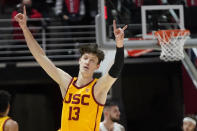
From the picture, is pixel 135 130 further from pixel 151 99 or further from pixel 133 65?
pixel 133 65

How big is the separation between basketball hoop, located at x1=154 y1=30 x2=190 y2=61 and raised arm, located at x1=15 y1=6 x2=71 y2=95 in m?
2.41

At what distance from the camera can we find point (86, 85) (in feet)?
13.1

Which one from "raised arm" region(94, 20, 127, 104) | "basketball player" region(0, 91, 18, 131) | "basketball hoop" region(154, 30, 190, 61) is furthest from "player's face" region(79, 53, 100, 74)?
"basketball hoop" region(154, 30, 190, 61)

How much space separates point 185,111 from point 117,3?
441cm

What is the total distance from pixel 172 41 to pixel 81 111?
105 inches

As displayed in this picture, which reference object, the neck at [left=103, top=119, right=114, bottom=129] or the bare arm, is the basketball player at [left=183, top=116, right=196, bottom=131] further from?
A: the bare arm

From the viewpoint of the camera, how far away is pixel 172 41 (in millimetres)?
6191

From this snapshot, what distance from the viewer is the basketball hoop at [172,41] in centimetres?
618

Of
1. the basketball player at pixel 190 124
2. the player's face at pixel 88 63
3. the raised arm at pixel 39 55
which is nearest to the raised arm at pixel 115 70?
the player's face at pixel 88 63

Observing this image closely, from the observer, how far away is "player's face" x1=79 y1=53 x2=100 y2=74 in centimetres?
399

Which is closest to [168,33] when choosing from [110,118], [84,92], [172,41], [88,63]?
[172,41]

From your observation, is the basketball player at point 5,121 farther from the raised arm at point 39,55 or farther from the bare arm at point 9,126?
the raised arm at point 39,55

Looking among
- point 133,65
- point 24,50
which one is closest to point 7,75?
point 24,50

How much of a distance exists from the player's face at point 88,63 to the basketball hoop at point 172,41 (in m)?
2.30
